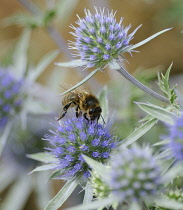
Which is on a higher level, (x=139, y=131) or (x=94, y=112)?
(x=94, y=112)

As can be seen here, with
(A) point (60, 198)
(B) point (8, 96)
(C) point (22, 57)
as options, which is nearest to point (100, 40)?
(A) point (60, 198)

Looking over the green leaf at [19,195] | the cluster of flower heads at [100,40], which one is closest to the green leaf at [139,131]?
the cluster of flower heads at [100,40]

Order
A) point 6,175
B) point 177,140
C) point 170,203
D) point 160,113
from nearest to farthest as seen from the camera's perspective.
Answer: point 170,203 < point 177,140 < point 160,113 < point 6,175

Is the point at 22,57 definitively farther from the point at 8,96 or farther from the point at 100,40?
the point at 100,40

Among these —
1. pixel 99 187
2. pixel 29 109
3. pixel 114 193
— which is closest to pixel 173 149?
pixel 114 193

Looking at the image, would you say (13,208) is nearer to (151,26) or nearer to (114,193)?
(114,193)

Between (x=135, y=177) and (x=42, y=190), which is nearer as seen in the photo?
(x=135, y=177)

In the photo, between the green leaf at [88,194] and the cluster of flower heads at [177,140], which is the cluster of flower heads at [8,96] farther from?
the cluster of flower heads at [177,140]
